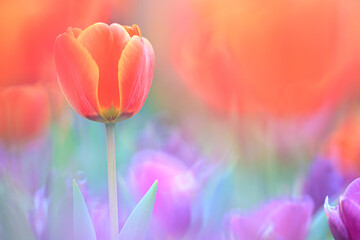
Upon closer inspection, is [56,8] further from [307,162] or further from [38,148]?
[307,162]

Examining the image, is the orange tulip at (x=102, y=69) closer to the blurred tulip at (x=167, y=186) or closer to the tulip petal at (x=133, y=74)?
the tulip petal at (x=133, y=74)

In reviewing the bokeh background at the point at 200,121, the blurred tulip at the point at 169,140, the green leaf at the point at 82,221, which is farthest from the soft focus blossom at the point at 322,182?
the green leaf at the point at 82,221

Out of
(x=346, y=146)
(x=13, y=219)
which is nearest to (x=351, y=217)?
(x=346, y=146)

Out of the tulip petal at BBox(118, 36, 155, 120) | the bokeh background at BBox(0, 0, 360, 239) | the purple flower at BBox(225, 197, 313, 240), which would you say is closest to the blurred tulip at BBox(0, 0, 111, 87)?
the bokeh background at BBox(0, 0, 360, 239)

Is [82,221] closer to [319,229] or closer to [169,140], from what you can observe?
[169,140]

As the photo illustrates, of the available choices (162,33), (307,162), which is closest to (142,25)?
(162,33)

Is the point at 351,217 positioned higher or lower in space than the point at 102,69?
lower
